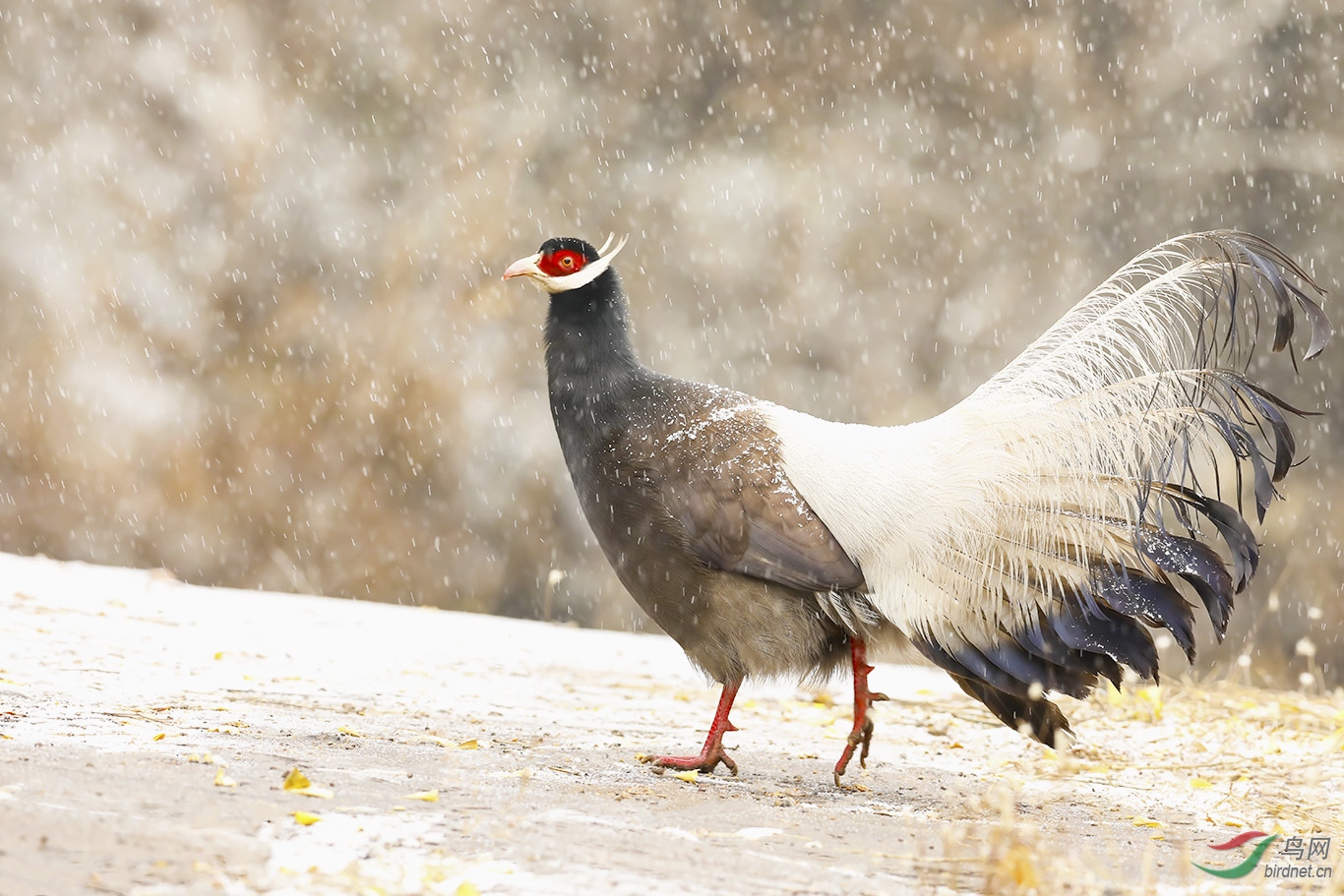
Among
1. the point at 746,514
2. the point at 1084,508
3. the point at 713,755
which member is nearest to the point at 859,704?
the point at 713,755

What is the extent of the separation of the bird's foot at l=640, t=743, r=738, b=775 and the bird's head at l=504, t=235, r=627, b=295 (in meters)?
1.46

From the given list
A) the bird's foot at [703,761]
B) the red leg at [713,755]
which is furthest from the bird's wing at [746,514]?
the bird's foot at [703,761]

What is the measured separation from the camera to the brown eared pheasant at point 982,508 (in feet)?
10.6

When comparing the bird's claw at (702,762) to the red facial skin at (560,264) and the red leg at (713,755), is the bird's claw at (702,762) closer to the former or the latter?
the red leg at (713,755)

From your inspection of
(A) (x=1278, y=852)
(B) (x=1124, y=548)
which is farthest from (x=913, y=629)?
(A) (x=1278, y=852)

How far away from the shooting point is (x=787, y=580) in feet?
11.0

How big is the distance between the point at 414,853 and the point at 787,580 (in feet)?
4.75

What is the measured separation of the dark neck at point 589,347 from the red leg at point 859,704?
103cm

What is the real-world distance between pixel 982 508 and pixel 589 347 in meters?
1.27

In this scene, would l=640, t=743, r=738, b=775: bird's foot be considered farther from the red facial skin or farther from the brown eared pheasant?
the red facial skin

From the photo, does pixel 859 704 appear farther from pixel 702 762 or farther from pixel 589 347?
pixel 589 347

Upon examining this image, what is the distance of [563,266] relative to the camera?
3.87 metres

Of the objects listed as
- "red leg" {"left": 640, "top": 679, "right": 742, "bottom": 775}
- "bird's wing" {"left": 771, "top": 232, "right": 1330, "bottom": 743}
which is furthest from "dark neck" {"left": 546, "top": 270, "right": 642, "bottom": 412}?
"red leg" {"left": 640, "top": 679, "right": 742, "bottom": 775}

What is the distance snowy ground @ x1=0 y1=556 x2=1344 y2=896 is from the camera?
2145mm
